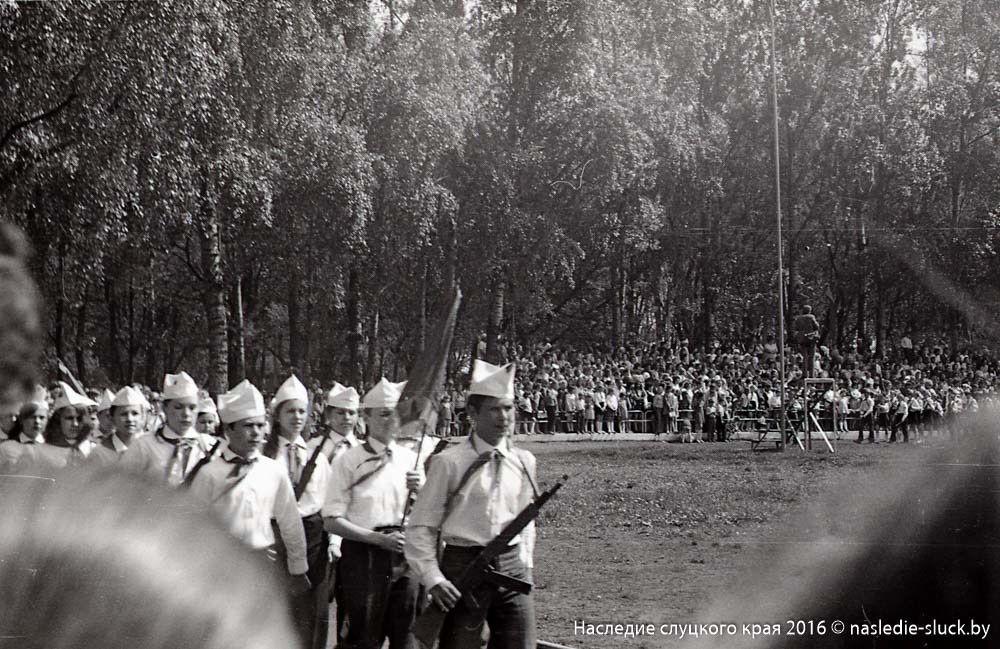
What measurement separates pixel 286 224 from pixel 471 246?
10754 millimetres

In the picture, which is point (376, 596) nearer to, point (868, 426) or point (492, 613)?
point (492, 613)

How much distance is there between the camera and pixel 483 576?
5.79m

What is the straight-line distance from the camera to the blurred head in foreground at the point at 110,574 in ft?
13.5

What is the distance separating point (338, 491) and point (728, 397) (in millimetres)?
27196

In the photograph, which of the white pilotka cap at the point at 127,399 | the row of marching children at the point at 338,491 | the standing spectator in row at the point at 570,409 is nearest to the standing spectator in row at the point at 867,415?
the standing spectator in row at the point at 570,409

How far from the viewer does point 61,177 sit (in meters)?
17.2

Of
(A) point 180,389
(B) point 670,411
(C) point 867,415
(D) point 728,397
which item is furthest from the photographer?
(C) point 867,415

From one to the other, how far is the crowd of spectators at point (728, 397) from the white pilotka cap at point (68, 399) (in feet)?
69.6

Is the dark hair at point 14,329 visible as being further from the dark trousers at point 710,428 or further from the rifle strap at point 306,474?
the dark trousers at point 710,428

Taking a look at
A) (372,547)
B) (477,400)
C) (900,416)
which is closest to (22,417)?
(372,547)

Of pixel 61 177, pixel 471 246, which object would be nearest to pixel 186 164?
pixel 61 177

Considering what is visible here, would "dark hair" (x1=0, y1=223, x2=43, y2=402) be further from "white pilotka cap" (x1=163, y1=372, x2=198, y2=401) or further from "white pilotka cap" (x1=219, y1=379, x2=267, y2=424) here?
"white pilotka cap" (x1=163, y1=372, x2=198, y2=401)

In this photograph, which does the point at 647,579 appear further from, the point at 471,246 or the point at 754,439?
the point at 471,246

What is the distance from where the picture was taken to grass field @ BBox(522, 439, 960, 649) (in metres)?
10.2
